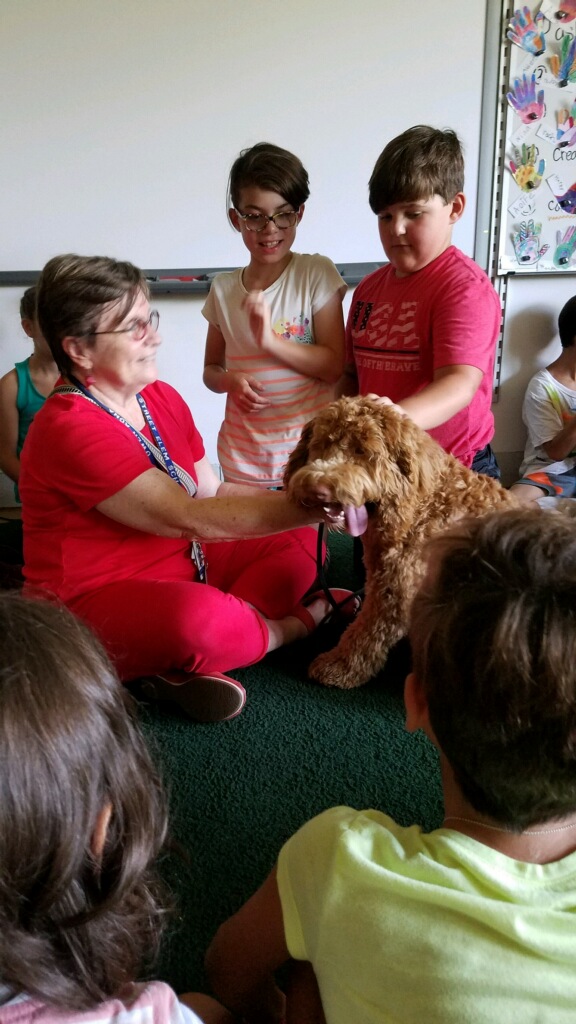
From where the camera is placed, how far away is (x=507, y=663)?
0.53 meters

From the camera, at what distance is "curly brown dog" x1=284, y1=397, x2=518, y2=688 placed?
4.45 ft

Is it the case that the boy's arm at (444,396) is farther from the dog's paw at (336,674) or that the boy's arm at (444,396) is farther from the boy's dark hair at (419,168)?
the dog's paw at (336,674)

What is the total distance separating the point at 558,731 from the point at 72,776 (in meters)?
0.38

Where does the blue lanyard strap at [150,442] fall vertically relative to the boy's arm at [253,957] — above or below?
above

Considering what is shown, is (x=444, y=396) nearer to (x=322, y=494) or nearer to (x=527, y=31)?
(x=322, y=494)

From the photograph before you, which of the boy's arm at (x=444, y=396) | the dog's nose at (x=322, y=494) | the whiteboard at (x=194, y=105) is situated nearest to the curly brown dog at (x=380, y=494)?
the dog's nose at (x=322, y=494)

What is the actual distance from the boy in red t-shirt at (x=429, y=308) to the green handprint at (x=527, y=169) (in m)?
1.31

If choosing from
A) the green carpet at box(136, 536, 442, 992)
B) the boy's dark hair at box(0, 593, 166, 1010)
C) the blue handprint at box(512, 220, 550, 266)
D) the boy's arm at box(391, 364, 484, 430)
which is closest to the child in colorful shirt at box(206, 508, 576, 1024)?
the boy's dark hair at box(0, 593, 166, 1010)

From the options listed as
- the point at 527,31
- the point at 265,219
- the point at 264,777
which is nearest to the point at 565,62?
the point at 527,31

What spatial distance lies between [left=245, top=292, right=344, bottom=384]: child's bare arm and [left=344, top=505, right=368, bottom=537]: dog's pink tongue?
1.95ft

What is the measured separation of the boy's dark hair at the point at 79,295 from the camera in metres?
1.35

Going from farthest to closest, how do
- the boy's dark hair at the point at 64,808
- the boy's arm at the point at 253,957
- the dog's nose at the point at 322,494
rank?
the dog's nose at the point at 322,494, the boy's arm at the point at 253,957, the boy's dark hair at the point at 64,808

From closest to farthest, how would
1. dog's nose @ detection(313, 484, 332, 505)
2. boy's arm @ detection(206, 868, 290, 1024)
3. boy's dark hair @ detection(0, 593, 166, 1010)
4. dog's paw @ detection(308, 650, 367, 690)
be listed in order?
boy's dark hair @ detection(0, 593, 166, 1010) < boy's arm @ detection(206, 868, 290, 1024) < dog's nose @ detection(313, 484, 332, 505) < dog's paw @ detection(308, 650, 367, 690)

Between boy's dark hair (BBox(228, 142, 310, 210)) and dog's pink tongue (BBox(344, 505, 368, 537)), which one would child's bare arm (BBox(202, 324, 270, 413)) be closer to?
boy's dark hair (BBox(228, 142, 310, 210))
